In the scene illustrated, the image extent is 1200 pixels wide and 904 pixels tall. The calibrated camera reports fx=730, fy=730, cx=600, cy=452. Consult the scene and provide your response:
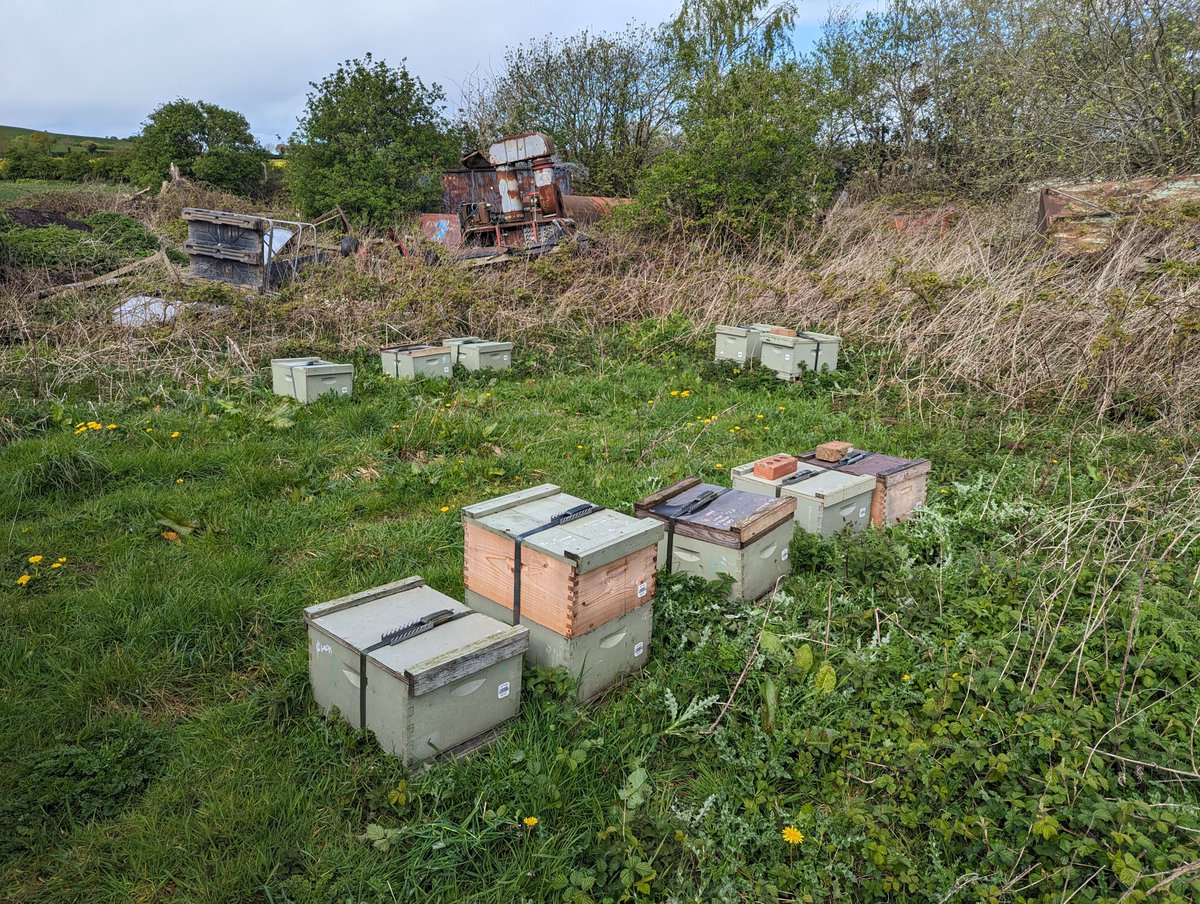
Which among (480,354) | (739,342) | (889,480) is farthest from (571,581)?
(739,342)

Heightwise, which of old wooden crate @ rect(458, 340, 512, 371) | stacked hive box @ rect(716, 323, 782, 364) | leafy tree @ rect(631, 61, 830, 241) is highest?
leafy tree @ rect(631, 61, 830, 241)

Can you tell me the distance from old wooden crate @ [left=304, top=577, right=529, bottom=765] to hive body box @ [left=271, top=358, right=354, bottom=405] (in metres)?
4.47

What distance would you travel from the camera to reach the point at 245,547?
14.3ft

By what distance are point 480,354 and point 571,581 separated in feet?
19.8

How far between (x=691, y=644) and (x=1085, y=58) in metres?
14.1

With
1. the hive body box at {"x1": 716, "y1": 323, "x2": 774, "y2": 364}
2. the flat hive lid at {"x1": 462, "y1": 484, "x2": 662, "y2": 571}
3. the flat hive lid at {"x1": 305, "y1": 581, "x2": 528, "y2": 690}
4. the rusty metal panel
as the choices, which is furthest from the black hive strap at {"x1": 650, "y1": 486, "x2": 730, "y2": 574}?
the rusty metal panel

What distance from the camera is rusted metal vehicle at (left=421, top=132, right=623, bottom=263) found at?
14109 mm

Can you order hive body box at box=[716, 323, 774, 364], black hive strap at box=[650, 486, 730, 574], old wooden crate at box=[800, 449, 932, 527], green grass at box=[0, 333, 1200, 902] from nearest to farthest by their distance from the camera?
1. green grass at box=[0, 333, 1200, 902]
2. black hive strap at box=[650, 486, 730, 574]
3. old wooden crate at box=[800, 449, 932, 527]
4. hive body box at box=[716, 323, 774, 364]

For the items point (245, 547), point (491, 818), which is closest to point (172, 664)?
point (245, 547)

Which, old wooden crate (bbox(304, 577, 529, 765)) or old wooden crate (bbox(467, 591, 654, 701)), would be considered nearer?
old wooden crate (bbox(304, 577, 529, 765))

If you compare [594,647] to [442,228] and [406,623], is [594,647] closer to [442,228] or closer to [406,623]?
[406,623]

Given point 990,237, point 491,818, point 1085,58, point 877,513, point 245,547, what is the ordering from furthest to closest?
point 1085,58 → point 990,237 → point 877,513 → point 245,547 → point 491,818

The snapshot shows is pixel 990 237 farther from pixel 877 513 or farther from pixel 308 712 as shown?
pixel 308 712

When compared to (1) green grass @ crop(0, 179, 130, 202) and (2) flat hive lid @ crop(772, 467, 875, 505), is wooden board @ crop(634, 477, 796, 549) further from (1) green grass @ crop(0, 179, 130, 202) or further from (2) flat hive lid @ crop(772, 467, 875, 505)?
(1) green grass @ crop(0, 179, 130, 202)
